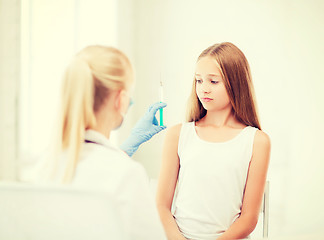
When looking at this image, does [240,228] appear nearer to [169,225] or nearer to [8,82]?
[169,225]

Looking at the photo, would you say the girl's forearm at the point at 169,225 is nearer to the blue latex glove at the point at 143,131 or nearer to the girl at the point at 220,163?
the girl at the point at 220,163

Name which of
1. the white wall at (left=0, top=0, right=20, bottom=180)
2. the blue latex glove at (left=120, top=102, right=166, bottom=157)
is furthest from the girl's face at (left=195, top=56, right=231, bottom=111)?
the white wall at (left=0, top=0, right=20, bottom=180)

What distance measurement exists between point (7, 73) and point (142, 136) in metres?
0.80

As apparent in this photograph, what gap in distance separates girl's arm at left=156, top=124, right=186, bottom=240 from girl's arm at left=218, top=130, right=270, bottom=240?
0.11 meters

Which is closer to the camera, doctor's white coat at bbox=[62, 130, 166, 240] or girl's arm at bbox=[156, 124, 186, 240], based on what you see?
doctor's white coat at bbox=[62, 130, 166, 240]

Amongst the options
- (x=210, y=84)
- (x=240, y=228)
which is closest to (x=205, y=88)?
(x=210, y=84)

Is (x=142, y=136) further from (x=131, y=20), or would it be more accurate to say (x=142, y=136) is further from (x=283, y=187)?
(x=283, y=187)

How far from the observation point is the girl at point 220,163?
0.69 m

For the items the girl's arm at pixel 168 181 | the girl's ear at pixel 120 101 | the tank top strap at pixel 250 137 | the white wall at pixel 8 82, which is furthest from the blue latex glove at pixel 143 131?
the white wall at pixel 8 82

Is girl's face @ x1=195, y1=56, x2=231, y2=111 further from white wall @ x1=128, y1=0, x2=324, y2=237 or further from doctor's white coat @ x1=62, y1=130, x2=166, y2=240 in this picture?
white wall @ x1=128, y1=0, x2=324, y2=237

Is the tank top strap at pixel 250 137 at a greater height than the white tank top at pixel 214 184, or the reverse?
the tank top strap at pixel 250 137

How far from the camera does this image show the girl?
69 centimetres

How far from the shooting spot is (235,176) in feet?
2.26

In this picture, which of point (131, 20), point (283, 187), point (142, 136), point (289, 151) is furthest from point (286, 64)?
point (142, 136)
